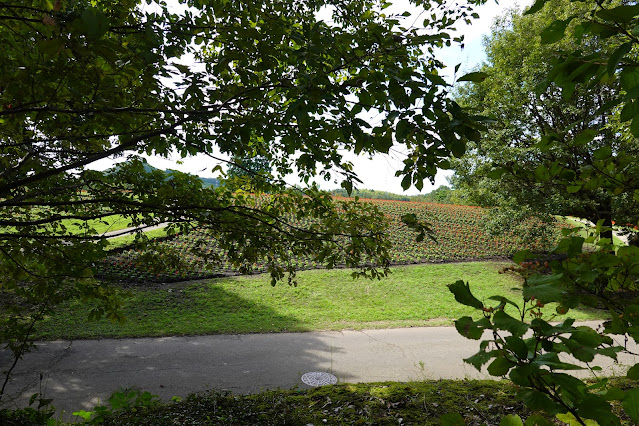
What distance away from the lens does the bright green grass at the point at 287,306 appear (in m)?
8.08

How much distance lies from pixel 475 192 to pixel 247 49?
42.4 ft

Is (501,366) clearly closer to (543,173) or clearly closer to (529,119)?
(543,173)

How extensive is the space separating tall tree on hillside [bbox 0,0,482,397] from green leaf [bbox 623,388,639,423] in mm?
1025

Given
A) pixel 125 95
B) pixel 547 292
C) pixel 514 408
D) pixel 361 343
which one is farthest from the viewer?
pixel 361 343

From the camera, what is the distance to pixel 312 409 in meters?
3.79

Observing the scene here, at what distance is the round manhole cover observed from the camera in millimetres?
5406

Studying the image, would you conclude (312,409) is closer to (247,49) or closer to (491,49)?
(247,49)

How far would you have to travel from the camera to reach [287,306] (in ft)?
32.1

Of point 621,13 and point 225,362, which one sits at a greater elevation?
point 621,13

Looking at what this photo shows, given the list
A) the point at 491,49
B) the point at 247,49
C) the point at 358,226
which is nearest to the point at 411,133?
the point at 247,49

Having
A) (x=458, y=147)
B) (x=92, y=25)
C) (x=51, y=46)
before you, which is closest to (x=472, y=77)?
(x=458, y=147)

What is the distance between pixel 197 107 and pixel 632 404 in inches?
97.9

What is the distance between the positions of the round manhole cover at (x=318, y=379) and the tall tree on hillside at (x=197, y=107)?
249cm

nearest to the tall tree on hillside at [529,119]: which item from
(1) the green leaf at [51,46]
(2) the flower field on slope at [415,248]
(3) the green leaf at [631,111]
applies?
(2) the flower field on slope at [415,248]
